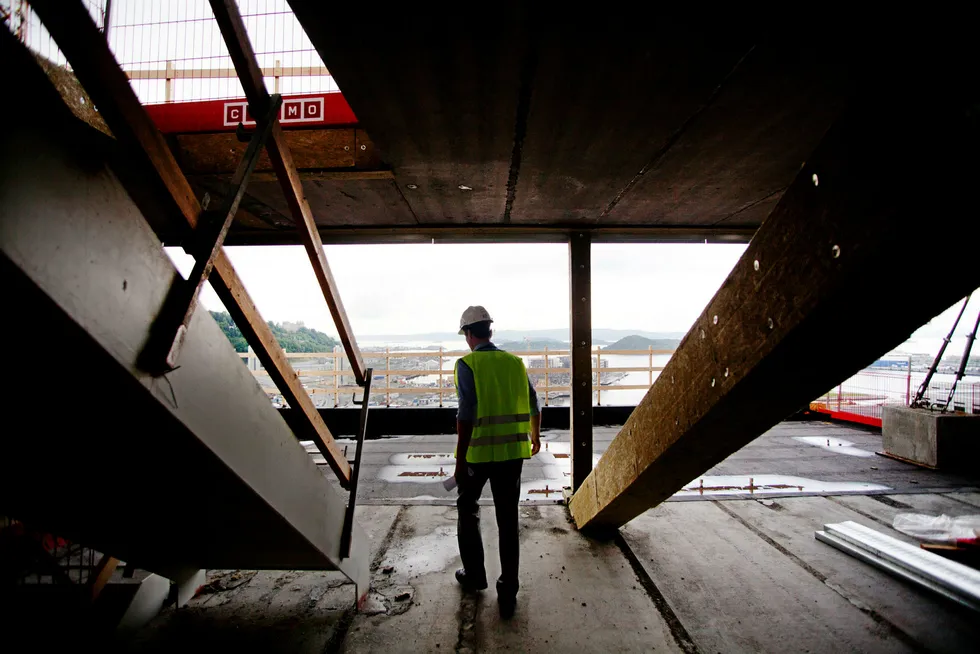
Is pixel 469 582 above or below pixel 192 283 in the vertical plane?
below

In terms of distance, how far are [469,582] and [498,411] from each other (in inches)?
51.5

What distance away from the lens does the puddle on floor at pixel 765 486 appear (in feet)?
16.2

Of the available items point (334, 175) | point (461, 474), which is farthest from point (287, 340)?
point (461, 474)

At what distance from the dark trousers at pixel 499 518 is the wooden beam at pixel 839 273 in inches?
48.2

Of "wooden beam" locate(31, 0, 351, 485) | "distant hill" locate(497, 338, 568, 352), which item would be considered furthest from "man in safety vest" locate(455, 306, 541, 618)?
"distant hill" locate(497, 338, 568, 352)

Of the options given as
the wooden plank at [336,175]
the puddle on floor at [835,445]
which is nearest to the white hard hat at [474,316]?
the wooden plank at [336,175]

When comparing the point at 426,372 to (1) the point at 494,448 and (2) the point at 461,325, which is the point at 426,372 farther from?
(1) the point at 494,448

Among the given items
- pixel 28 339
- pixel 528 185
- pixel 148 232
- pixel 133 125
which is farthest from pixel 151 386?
pixel 528 185

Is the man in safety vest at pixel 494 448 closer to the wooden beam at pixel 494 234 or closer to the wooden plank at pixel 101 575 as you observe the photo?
the wooden beam at pixel 494 234

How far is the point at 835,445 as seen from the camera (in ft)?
23.6

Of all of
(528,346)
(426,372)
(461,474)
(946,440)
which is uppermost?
(528,346)

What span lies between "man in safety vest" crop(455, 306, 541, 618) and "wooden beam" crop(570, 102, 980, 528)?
1100mm

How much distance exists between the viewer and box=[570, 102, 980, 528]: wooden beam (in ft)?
3.29

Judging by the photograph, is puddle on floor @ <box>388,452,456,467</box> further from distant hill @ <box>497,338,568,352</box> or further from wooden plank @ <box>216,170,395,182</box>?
wooden plank @ <box>216,170,395,182</box>
